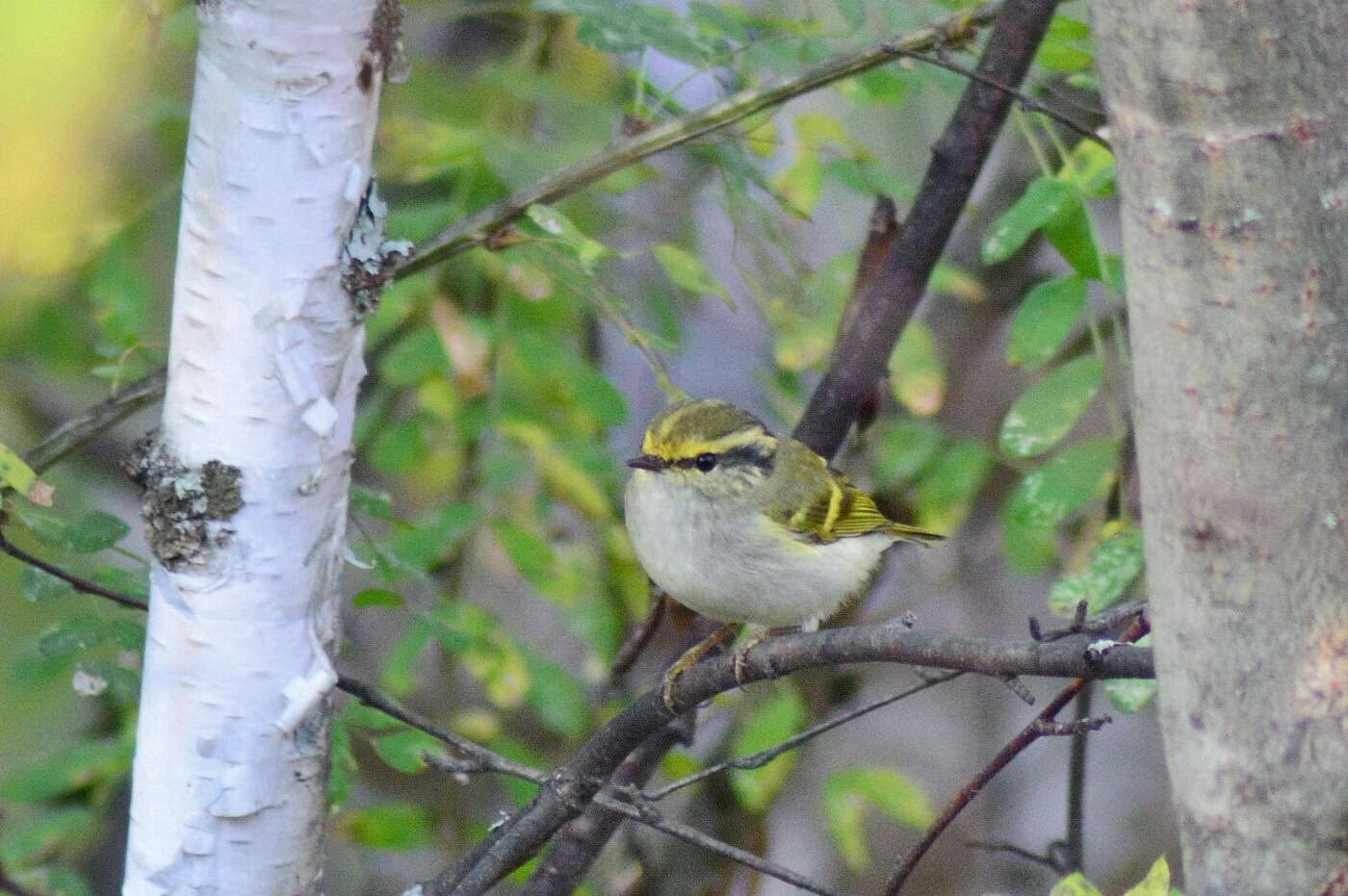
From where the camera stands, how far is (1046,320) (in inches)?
100

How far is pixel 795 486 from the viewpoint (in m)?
3.24

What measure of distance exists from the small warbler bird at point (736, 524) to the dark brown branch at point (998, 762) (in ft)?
3.19

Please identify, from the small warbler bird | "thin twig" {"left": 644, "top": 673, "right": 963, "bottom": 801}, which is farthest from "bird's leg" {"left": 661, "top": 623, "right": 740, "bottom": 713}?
"thin twig" {"left": 644, "top": 673, "right": 963, "bottom": 801}

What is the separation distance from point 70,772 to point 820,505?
1809 millimetres

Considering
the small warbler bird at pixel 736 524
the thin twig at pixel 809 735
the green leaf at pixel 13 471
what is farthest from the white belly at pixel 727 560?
the green leaf at pixel 13 471

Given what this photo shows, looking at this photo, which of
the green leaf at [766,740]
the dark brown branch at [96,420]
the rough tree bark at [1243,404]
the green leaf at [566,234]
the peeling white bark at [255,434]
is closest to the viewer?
the rough tree bark at [1243,404]

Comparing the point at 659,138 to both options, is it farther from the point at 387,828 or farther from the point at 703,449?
the point at 387,828

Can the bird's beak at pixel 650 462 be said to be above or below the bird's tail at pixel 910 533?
above

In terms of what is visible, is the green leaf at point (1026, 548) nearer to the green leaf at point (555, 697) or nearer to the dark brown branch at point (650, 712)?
the green leaf at point (555, 697)

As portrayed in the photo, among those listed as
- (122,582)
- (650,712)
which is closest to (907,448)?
(650,712)

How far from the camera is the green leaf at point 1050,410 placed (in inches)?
98.0

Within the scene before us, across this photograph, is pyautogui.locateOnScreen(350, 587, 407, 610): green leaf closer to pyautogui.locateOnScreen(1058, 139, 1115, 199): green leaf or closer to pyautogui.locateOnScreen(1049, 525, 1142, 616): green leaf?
pyautogui.locateOnScreen(1049, 525, 1142, 616): green leaf

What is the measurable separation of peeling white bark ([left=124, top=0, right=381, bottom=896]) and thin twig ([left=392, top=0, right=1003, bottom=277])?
19.2 inches

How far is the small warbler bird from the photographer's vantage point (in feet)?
9.48
